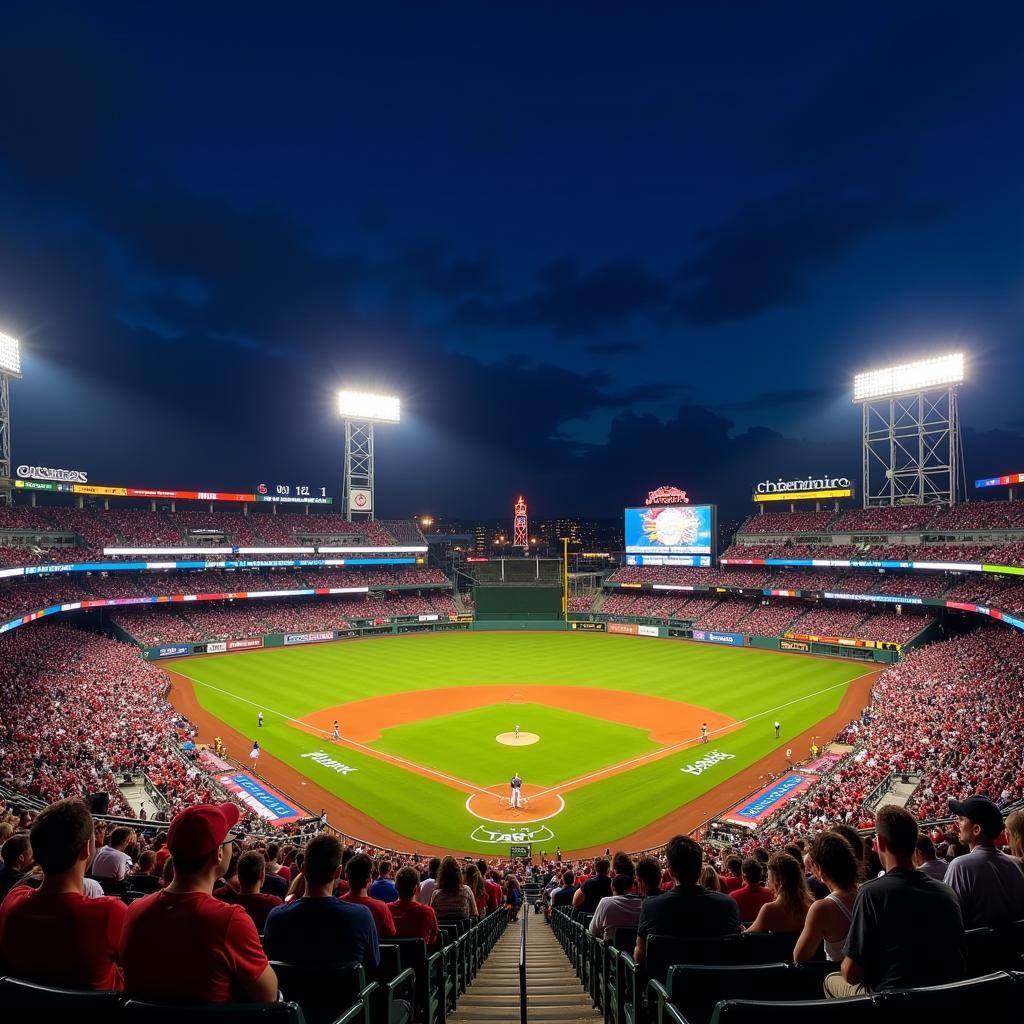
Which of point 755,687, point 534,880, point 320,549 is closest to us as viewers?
point 534,880

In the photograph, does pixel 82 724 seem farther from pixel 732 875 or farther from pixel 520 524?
pixel 520 524

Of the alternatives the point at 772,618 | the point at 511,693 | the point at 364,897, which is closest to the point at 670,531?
the point at 772,618

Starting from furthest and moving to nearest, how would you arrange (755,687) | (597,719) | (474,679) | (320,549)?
(320,549)
(474,679)
(755,687)
(597,719)

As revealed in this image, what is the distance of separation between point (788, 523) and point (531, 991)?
68.0 m

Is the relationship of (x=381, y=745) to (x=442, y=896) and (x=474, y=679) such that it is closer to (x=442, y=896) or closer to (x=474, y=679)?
(x=474, y=679)

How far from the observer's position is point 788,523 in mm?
69125

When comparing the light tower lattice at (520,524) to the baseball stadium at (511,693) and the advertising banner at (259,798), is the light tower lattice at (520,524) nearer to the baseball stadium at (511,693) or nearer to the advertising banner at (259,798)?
the baseball stadium at (511,693)

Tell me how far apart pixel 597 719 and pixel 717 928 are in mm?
33912

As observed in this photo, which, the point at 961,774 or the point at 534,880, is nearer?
the point at 534,880

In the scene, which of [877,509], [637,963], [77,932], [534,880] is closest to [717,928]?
[637,963]

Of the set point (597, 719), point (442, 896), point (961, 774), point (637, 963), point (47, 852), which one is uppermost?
point (47, 852)

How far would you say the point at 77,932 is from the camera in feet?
10.1

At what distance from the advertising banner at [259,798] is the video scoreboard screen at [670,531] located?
51329 mm

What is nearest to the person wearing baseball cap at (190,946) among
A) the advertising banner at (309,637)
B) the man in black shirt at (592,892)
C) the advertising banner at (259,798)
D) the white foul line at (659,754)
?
the man in black shirt at (592,892)
